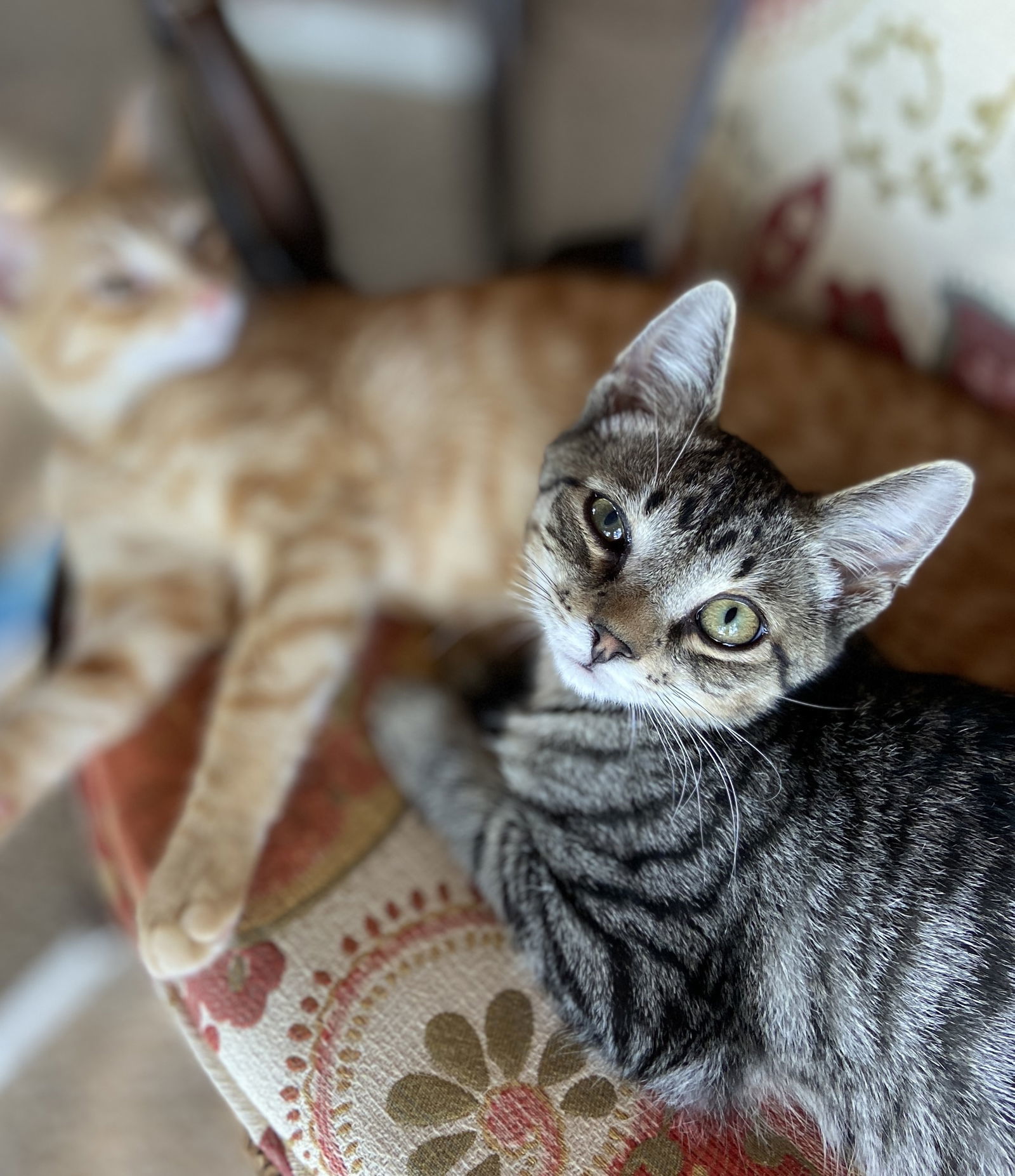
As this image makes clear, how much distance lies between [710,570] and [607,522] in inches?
4.7

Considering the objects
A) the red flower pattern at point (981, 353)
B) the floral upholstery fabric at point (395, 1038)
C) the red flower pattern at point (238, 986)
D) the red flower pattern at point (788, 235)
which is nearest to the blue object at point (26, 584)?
the floral upholstery fabric at point (395, 1038)

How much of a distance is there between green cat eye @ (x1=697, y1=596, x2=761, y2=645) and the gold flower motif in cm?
42

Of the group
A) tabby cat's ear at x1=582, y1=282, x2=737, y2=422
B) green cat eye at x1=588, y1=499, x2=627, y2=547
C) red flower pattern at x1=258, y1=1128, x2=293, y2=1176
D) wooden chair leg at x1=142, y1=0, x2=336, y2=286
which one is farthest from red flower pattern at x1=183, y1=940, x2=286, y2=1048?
wooden chair leg at x1=142, y1=0, x2=336, y2=286

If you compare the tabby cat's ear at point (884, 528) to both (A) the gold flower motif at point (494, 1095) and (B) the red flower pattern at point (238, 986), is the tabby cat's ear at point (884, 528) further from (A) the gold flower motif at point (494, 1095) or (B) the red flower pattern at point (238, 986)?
(B) the red flower pattern at point (238, 986)

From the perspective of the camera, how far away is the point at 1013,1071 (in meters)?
0.69

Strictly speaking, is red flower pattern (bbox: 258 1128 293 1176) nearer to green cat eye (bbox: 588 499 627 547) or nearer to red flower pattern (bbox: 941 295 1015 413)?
green cat eye (bbox: 588 499 627 547)

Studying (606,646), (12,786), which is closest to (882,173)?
(606,646)

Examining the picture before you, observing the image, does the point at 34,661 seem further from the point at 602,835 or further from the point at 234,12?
the point at 234,12

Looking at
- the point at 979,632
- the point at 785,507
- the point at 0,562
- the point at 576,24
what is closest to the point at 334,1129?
the point at 785,507

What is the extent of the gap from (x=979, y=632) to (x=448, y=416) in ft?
2.66

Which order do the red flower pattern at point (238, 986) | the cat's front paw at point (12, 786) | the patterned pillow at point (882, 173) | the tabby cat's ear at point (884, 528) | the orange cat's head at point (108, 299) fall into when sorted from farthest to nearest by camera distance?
the orange cat's head at point (108, 299), the cat's front paw at point (12, 786), the patterned pillow at point (882, 173), the red flower pattern at point (238, 986), the tabby cat's ear at point (884, 528)

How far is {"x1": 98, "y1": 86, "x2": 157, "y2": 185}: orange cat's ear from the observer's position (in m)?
1.52

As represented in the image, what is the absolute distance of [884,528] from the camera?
30.6 inches

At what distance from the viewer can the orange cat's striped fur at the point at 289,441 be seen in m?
1.14
